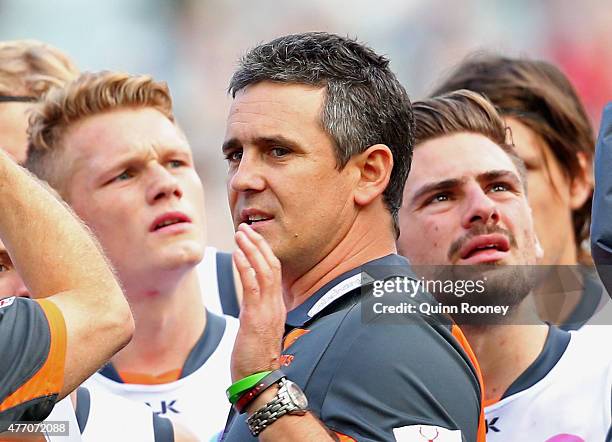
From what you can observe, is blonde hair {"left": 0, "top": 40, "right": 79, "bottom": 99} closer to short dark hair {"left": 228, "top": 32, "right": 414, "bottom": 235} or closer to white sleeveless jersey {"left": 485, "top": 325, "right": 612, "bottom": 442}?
short dark hair {"left": 228, "top": 32, "right": 414, "bottom": 235}

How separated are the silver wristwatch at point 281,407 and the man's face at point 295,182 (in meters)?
0.49

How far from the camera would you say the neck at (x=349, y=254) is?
2.80 m

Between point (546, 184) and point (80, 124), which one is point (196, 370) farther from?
point (546, 184)

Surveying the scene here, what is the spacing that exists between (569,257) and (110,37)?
20.3 feet

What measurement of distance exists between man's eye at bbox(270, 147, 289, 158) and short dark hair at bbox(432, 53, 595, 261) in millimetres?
2051

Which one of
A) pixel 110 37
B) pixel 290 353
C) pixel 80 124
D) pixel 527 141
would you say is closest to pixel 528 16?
pixel 110 37

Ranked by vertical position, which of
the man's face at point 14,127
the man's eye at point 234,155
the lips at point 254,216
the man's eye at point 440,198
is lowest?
the lips at point 254,216

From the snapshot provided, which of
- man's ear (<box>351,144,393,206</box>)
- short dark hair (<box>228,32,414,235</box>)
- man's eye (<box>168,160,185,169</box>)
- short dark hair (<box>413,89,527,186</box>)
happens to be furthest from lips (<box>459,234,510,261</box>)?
man's eye (<box>168,160,185,169</box>)

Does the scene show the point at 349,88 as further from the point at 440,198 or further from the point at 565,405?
the point at 565,405

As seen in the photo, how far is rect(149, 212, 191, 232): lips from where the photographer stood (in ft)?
13.1

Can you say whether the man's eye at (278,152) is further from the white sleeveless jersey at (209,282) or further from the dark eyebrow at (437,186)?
the white sleeveless jersey at (209,282)

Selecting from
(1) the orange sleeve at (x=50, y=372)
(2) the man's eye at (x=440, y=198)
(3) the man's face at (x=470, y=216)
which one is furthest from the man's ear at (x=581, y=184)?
(1) the orange sleeve at (x=50, y=372)

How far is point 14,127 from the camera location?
4672 mm

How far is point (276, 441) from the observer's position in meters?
2.32
